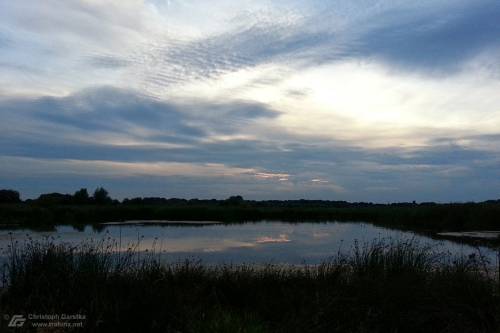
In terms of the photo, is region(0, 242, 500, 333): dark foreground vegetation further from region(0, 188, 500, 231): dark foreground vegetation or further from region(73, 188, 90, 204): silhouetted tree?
region(73, 188, 90, 204): silhouetted tree

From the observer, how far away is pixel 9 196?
167 ft

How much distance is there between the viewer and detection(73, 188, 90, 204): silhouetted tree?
53.2 m

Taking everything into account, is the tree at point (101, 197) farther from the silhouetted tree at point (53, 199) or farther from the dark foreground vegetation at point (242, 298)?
the dark foreground vegetation at point (242, 298)

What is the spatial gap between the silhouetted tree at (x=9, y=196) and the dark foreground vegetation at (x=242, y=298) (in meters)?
45.6

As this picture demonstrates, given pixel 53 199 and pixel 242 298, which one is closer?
pixel 242 298

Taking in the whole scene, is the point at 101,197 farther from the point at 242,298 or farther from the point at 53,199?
the point at 242,298

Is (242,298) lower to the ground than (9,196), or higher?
lower

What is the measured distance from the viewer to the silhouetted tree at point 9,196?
49537mm

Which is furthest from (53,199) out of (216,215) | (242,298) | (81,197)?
(242,298)

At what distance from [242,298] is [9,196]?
162ft

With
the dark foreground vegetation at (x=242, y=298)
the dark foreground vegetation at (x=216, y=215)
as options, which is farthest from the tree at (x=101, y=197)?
the dark foreground vegetation at (x=242, y=298)

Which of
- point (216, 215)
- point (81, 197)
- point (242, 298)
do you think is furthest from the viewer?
point (81, 197)

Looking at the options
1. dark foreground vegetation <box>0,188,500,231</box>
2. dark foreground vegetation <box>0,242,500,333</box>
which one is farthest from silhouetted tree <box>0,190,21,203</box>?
dark foreground vegetation <box>0,242,500,333</box>

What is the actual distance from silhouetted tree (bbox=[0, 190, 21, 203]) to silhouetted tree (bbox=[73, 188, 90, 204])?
221 inches
